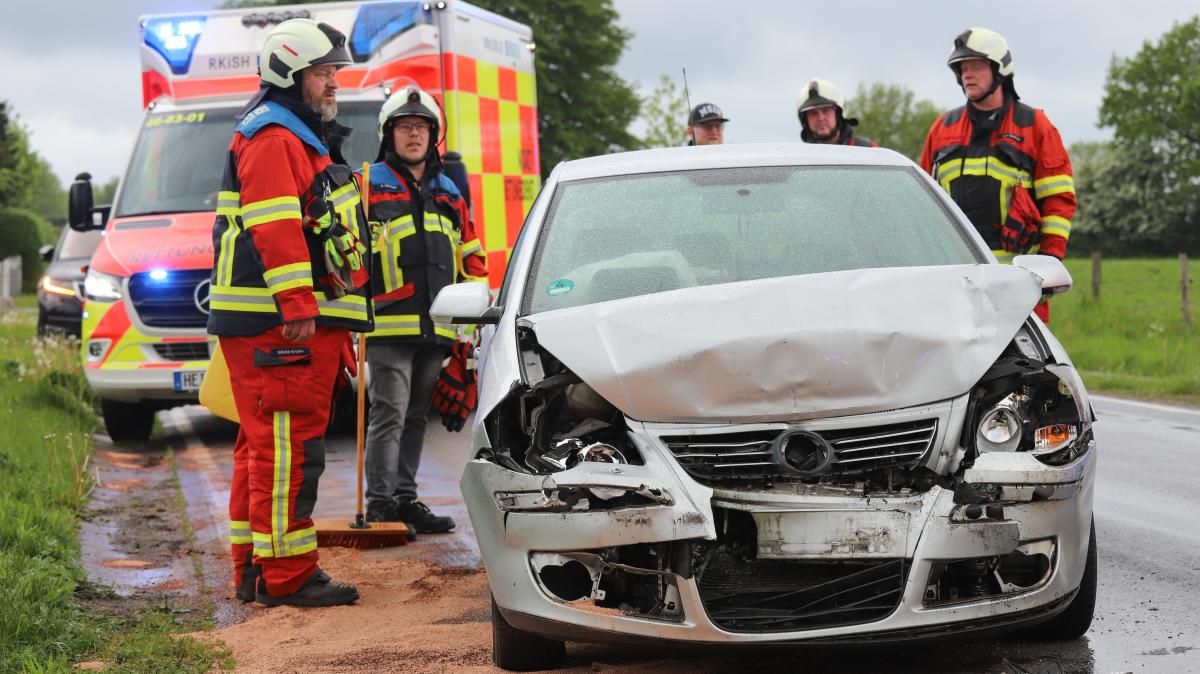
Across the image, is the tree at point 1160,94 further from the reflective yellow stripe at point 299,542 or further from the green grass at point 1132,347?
the reflective yellow stripe at point 299,542

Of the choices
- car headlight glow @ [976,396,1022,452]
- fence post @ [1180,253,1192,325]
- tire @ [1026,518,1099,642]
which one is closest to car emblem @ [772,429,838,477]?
car headlight glow @ [976,396,1022,452]

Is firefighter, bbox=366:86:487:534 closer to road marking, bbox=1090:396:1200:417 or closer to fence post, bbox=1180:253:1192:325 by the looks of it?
road marking, bbox=1090:396:1200:417

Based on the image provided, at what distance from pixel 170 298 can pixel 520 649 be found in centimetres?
686

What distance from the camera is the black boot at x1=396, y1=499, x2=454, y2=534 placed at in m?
7.45

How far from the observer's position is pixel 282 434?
5996 millimetres

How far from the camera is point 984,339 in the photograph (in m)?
4.44

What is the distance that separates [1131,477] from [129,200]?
23.7 ft

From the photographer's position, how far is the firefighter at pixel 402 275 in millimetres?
7359

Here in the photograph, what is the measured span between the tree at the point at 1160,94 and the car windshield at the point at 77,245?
6425cm

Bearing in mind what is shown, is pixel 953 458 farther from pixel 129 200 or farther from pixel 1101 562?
pixel 129 200

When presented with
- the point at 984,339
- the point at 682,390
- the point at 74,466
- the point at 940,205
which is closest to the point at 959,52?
the point at 940,205

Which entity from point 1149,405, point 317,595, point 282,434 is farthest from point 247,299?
point 1149,405

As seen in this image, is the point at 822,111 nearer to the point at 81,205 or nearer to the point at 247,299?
the point at 247,299

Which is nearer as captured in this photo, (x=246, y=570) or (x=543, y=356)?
(x=543, y=356)
